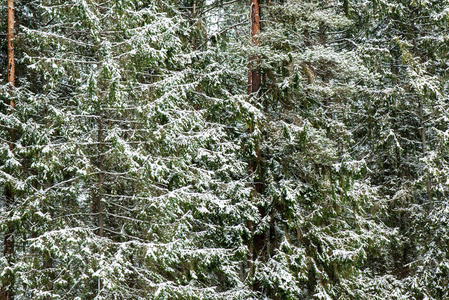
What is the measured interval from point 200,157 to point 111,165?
1.96 metres

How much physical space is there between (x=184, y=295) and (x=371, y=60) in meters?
8.41

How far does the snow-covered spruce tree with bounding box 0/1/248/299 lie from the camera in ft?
25.7

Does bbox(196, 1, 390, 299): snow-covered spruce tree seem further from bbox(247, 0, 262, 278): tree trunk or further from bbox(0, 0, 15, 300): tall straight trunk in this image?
bbox(0, 0, 15, 300): tall straight trunk

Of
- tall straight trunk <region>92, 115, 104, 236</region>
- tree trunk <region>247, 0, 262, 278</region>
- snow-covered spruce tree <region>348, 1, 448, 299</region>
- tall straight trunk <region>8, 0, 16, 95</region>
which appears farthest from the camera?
snow-covered spruce tree <region>348, 1, 448, 299</region>

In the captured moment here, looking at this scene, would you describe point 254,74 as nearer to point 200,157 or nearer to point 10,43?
point 200,157

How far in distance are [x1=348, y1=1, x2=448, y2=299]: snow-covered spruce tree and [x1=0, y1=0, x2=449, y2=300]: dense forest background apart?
76 millimetres

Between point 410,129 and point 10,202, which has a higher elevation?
point 10,202

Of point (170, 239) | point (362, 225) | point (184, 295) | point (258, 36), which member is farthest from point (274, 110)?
point (184, 295)

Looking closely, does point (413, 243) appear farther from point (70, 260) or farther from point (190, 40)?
point (70, 260)

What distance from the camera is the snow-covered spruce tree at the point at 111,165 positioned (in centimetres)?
783

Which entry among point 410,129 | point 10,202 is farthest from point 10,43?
point 410,129

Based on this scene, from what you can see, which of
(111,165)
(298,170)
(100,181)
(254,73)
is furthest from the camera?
(254,73)

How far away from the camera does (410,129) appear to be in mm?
14781

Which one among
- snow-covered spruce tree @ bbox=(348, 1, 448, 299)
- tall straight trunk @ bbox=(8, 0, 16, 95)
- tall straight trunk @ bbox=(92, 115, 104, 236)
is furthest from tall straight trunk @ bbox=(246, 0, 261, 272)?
tall straight trunk @ bbox=(8, 0, 16, 95)
